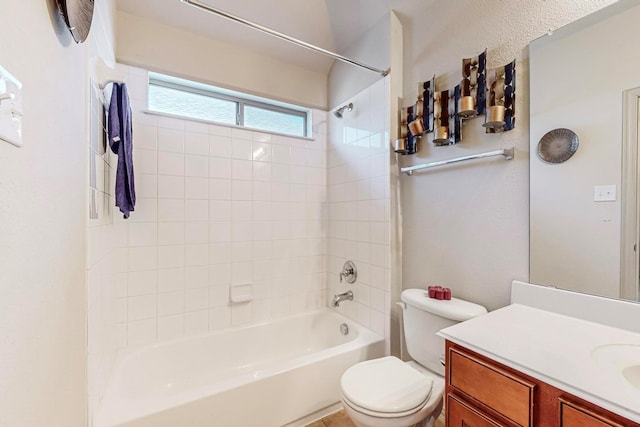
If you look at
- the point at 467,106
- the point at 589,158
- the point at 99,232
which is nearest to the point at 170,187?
the point at 99,232

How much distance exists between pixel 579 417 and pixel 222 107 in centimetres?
251

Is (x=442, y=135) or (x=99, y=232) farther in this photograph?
(x=442, y=135)

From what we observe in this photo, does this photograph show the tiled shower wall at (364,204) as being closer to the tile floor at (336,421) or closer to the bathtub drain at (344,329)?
the bathtub drain at (344,329)

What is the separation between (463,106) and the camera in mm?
1461

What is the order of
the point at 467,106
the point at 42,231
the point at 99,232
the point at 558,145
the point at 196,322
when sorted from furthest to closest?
the point at 196,322, the point at 467,106, the point at 99,232, the point at 558,145, the point at 42,231

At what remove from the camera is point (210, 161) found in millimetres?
2125

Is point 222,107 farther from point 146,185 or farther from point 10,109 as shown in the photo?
point 10,109

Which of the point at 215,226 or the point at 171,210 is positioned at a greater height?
the point at 171,210

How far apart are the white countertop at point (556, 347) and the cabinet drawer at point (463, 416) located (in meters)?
0.20

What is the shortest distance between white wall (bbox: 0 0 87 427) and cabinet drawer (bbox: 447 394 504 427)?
118 cm

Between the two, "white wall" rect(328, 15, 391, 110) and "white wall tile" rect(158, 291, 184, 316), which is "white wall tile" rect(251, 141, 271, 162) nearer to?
"white wall" rect(328, 15, 391, 110)

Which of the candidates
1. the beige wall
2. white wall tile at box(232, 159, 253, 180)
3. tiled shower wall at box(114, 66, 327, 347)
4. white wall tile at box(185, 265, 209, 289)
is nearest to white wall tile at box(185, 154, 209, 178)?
tiled shower wall at box(114, 66, 327, 347)

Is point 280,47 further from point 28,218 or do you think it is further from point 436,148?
point 28,218

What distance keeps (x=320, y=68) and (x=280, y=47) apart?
41 centimetres
